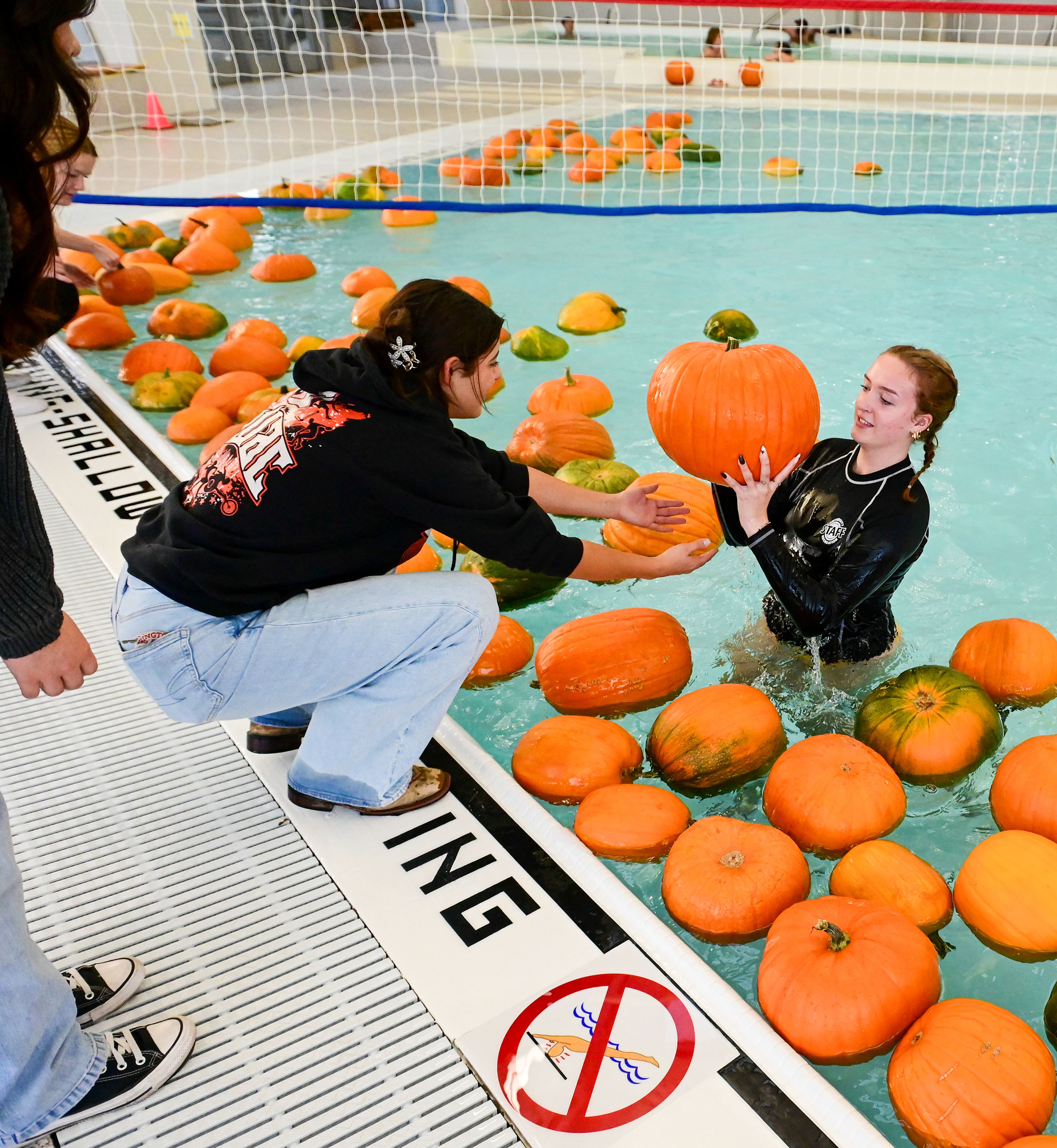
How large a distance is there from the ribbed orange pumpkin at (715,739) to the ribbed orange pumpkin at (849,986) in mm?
603

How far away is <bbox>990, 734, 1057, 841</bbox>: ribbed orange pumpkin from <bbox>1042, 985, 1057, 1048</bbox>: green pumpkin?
15.2 inches

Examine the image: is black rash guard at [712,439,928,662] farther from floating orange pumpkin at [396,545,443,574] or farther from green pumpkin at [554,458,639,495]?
floating orange pumpkin at [396,545,443,574]

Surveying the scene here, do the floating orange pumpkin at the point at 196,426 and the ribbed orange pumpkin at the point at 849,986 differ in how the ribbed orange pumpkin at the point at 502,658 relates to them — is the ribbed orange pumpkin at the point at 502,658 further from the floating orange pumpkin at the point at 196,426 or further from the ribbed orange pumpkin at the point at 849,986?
the floating orange pumpkin at the point at 196,426

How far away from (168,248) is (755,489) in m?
5.37

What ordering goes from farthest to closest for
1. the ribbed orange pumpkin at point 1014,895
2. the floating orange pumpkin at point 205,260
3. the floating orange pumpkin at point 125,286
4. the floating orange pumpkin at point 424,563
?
the floating orange pumpkin at point 205,260
the floating orange pumpkin at point 125,286
the floating orange pumpkin at point 424,563
the ribbed orange pumpkin at point 1014,895

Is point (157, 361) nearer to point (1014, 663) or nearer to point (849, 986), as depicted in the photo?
point (1014, 663)

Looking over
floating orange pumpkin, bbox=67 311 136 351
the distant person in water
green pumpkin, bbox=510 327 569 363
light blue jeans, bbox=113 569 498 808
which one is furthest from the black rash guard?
floating orange pumpkin, bbox=67 311 136 351

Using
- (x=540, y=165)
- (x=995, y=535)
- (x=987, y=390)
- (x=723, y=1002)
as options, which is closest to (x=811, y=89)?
(x=540, y=165)

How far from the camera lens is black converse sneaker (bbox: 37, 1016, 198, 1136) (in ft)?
5.63

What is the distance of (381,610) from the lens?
2178 millimetres

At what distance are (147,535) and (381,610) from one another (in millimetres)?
556

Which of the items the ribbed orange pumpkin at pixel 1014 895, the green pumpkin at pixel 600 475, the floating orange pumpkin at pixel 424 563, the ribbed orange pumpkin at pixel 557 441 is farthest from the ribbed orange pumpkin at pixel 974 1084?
the ribbed orange pumpkin at pixel 557 441

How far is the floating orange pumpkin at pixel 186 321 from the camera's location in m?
5.47

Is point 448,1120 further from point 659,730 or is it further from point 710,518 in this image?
point 710,518
